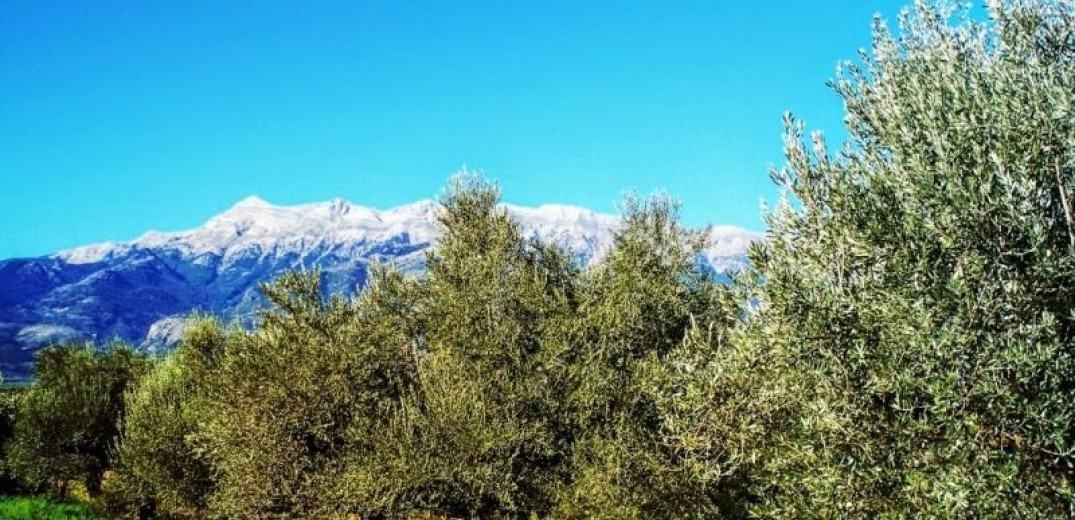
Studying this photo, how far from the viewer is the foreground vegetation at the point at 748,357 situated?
12.1 metres

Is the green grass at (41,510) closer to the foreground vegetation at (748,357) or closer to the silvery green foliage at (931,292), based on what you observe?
the foreground vegetation at (748,357)

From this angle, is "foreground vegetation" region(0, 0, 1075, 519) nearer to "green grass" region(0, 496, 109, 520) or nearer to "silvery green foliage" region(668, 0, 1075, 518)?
"silvery green foliage" region(668, 0, 1075, 518)

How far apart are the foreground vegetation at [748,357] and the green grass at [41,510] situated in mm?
3887

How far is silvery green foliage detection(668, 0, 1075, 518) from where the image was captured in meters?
11.8

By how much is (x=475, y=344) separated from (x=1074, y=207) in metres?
26.9

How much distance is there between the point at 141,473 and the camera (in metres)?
41.5

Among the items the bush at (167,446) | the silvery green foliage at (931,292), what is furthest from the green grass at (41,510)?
the silvery green foliage at (931,292)

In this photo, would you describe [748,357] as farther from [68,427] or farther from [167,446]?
[68,427]

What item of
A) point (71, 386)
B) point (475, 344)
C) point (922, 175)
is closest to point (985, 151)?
point (922, 175)

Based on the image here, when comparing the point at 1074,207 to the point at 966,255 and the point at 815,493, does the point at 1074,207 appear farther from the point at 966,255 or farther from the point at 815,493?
the point at 815,493

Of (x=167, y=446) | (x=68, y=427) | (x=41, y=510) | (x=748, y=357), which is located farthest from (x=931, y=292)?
(x=68, y=427)

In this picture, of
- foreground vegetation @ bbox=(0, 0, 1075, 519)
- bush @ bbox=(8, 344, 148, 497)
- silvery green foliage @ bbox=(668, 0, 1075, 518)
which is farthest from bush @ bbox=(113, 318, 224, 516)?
silvery green foliage @ bbox=(668, 0, 1075, 518)

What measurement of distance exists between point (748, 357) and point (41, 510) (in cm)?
4694

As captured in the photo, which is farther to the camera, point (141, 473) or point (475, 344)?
point (141, 473)
